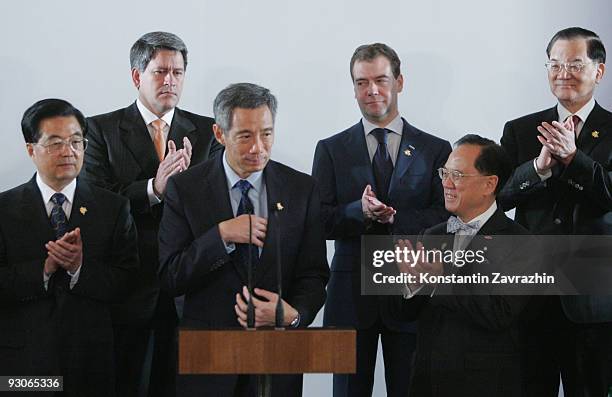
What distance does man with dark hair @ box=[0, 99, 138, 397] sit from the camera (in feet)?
12.5

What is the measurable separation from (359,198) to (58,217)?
1151mm

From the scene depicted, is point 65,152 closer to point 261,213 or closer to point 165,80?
point 165,80

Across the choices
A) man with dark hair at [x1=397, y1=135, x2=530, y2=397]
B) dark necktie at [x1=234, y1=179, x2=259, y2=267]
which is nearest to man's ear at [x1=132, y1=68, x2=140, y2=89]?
dark necktie at [x1=234, y1=179, x2=259, y2=267]

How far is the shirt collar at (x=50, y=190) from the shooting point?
3.91 m

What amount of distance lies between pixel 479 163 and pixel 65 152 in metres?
1.50

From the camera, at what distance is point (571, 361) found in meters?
4.04

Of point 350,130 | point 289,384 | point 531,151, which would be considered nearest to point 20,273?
point 289,384

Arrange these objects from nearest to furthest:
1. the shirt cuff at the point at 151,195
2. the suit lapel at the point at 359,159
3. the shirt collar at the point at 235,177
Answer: the shirt collar at the point at 235,177 → the shirt cuff at the point at 151,195 → the suit lapel at the point at 359,159

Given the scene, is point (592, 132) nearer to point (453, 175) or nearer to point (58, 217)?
point (453, 175)

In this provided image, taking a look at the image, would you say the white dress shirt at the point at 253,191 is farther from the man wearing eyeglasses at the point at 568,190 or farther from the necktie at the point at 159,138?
the man wearing eyeglasses at the point at 568,190

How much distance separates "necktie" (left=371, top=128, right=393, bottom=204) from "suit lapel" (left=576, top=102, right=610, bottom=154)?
739 millimetres

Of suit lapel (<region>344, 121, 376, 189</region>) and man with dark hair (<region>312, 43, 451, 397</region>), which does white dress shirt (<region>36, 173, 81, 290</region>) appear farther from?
suit lapel (<region>344, 121, 376, 189</region>)

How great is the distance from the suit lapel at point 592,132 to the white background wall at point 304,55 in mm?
363

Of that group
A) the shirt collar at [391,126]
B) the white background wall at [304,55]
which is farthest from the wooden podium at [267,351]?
the white background wall at [304,55]
